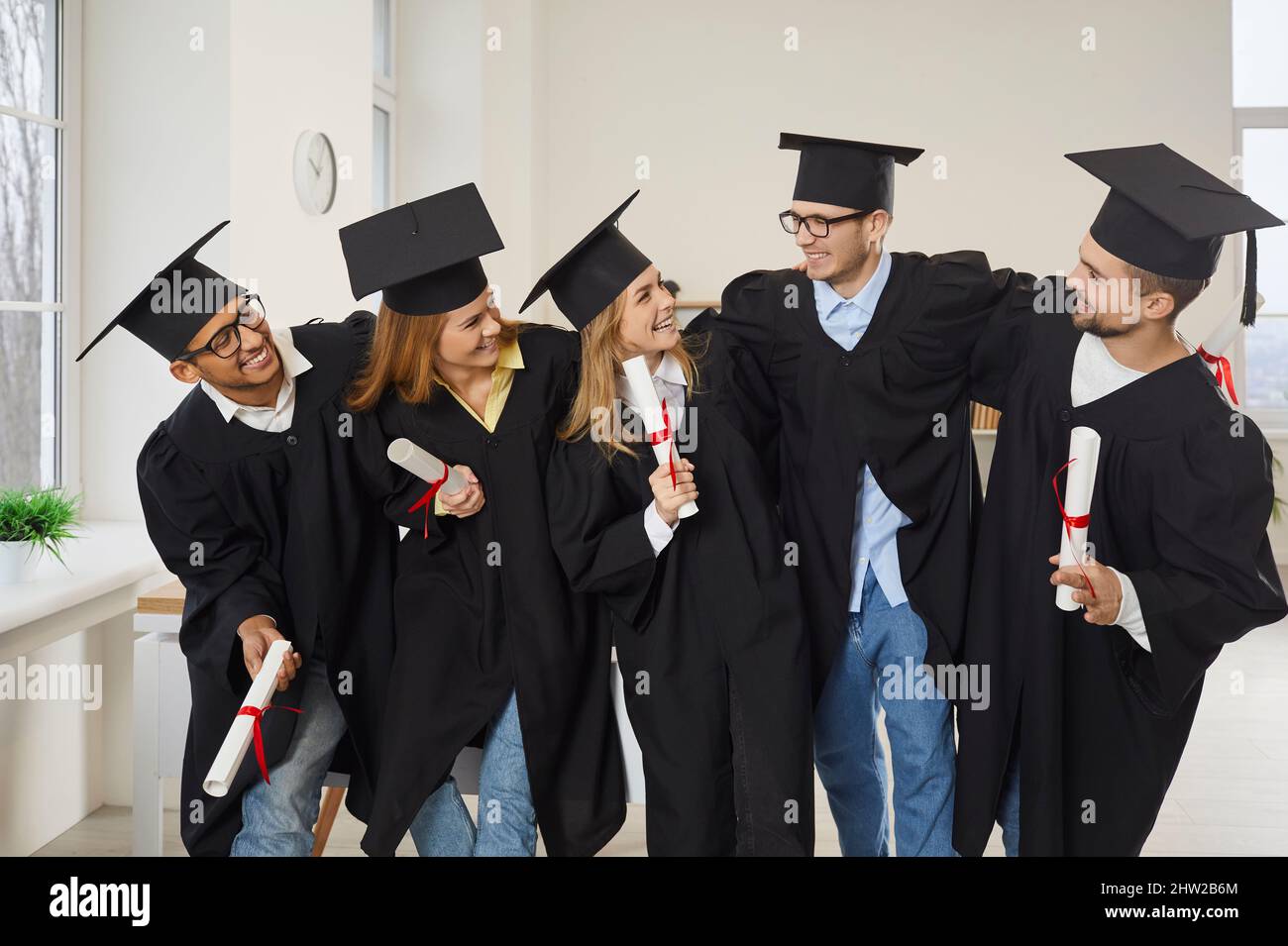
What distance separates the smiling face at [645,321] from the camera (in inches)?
89.2

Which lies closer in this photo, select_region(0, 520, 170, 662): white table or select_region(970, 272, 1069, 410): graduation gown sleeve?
select_region(970, 272, 1069, 410): graduation gown sleeve

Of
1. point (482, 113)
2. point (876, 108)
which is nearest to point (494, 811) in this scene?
point (482, 113)

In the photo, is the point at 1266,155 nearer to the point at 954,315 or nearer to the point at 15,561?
the point at 954,315

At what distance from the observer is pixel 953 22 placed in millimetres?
8055

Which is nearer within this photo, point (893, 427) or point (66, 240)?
point (893, 427)

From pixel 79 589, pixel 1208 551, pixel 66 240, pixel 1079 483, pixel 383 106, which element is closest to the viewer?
pixel 1079 483

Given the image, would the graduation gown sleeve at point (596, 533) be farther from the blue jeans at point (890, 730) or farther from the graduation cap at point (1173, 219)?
the graduation cap at point (1173, 219)

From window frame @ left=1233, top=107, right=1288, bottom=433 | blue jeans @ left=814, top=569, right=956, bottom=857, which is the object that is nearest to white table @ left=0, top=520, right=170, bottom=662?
blue jeans @ left=814, top=569, right=956, bottom=857

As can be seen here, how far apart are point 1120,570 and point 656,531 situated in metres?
0.90

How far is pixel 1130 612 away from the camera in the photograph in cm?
206

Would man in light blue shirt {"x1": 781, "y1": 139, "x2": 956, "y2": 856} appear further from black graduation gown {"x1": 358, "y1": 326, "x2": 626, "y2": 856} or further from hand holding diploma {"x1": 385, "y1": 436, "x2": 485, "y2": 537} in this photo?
hand holding diploma {"x1": 385, "y1": 436, "x2": 485, "y2": 537}

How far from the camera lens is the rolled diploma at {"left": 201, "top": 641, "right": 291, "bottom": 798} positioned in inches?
78.3

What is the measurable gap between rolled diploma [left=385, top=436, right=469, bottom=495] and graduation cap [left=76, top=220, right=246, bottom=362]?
1.55ft

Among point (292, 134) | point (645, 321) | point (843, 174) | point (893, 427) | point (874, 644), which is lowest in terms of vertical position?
point (874, 644)
